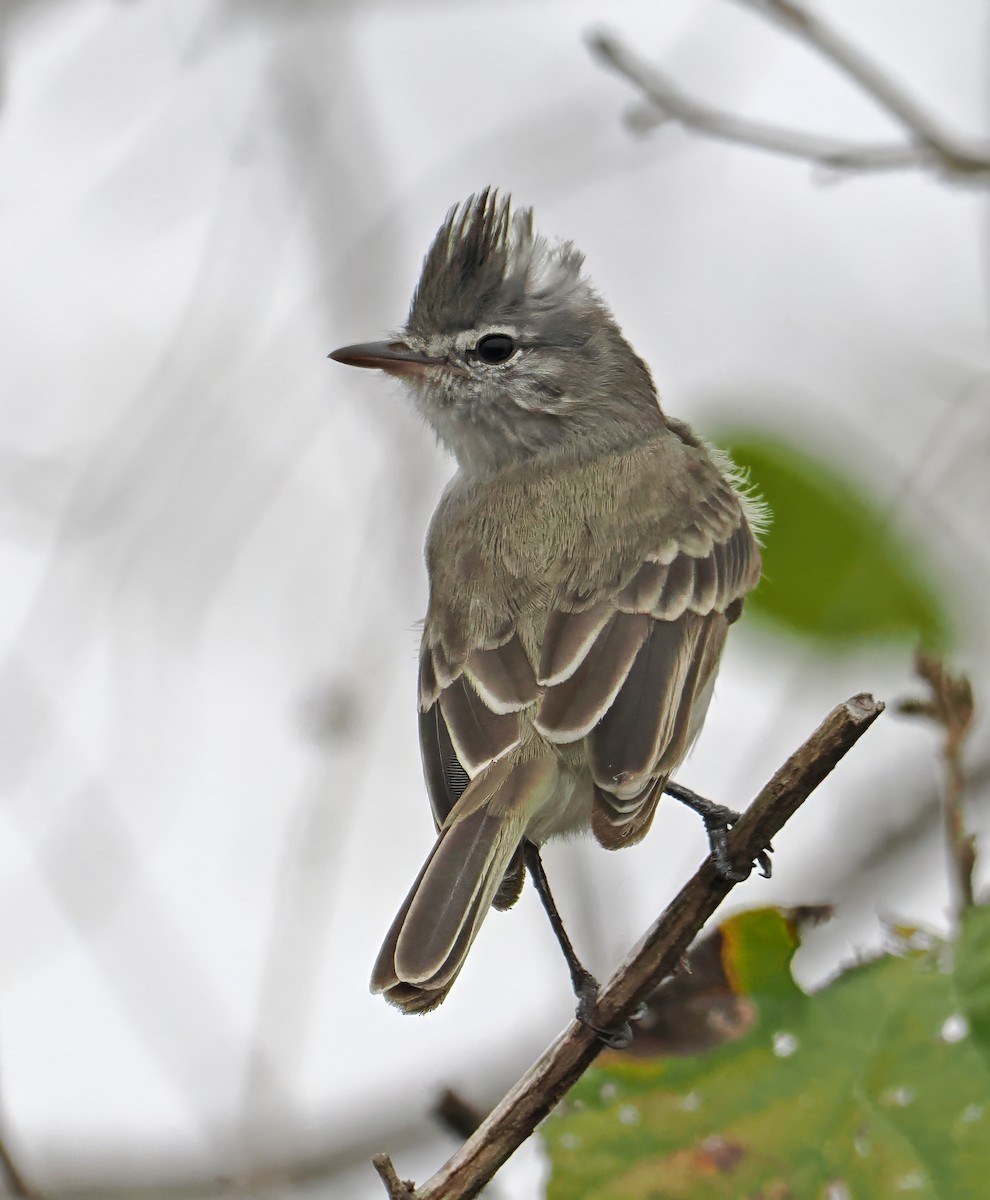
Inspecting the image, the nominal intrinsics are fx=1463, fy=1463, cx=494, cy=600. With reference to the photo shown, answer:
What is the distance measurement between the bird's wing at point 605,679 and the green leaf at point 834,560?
0.93 ft

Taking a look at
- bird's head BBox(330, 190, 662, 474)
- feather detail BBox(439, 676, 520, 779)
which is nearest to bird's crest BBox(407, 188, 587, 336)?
bird's head BBox(330, 190, 662, 474)

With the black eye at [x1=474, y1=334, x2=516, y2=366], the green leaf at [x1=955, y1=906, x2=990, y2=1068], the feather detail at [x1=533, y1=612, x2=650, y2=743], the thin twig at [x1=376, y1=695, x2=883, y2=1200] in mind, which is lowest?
the green leaf at [x1=955, y1=906, x2=990, y2=1068]

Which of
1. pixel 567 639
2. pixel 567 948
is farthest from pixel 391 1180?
pixel 567 639

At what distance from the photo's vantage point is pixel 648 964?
7.84 ft

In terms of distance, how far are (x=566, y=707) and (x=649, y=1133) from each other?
1.13 m

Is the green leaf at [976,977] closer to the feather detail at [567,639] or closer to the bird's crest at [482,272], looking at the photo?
the feather detail at [567,639]

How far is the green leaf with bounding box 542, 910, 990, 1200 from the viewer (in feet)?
6.58

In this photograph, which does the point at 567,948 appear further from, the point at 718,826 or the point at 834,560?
the point at 834,560

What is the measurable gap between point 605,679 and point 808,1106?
1.25m

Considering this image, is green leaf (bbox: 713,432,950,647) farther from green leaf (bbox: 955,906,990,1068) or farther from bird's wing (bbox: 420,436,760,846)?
green leaf (bbox: 955,906,990,1068)

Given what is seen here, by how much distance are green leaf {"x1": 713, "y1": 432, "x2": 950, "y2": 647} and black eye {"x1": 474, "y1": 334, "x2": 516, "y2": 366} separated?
114 centimetres

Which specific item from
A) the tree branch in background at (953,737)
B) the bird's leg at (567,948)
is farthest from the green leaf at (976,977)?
the bird's leg at (567,948)

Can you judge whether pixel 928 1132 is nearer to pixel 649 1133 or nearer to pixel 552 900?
pixel 649 1133

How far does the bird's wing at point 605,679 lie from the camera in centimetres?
303
